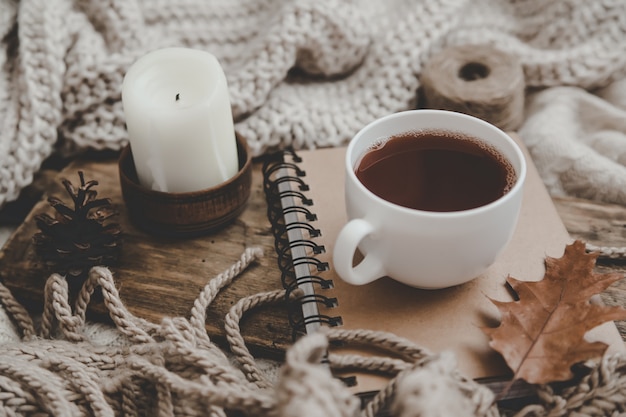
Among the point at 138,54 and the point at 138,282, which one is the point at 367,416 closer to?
the point at 138,282

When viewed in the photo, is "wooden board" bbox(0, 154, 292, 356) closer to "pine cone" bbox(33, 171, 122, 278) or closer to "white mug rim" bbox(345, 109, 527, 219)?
"pine cone" bbox(33, 171, 122, 278)

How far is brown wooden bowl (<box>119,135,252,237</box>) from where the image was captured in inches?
32.1

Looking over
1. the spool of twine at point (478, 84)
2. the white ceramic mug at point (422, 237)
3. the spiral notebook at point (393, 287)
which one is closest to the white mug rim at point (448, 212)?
the white ceramic mug at point (422, 237)

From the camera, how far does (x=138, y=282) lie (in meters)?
0.80

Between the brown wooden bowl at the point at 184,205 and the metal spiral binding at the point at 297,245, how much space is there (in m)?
0.04

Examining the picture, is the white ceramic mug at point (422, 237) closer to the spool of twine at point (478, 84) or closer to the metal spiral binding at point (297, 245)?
the metal spiral binding at point (297, 245)

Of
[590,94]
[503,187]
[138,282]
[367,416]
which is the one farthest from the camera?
[590,94]

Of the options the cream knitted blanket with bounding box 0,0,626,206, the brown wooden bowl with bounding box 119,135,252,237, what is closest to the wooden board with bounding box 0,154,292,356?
the brown wooden bowl with bounding box 119,135,252,237

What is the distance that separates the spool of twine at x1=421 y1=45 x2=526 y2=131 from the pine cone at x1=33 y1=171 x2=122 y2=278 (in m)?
0.48

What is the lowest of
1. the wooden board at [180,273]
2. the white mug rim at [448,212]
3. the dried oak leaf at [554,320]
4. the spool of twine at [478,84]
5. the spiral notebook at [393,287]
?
the wooden board at [180,273]

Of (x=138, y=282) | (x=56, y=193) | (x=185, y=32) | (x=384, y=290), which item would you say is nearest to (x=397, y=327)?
(x=384, y=290)

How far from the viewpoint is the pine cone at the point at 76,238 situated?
2.54ft

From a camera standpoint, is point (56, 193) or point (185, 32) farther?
point (185, 32)

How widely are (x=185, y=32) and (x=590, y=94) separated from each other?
653 mm
